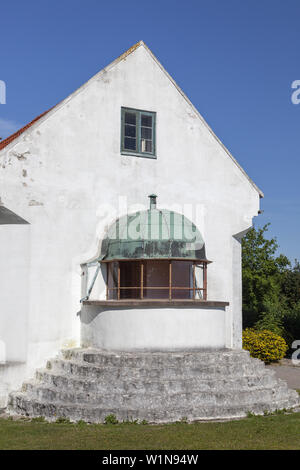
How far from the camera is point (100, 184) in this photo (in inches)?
677

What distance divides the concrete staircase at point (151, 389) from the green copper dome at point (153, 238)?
108 inches

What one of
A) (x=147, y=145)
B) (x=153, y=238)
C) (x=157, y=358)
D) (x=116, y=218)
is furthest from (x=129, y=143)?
(x=157, y=358)

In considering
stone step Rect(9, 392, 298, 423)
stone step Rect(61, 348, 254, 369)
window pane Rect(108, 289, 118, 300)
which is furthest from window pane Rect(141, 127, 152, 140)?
stone step Rect(9, 392, 298, 423)

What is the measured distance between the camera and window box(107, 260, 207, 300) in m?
17.1

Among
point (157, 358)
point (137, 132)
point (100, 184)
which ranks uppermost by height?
point (137, 132)

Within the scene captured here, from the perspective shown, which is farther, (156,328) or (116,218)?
(116,218)

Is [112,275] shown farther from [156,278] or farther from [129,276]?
[156,278]

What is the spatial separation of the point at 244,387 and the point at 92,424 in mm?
4003

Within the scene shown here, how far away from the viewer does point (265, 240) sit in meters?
41.0

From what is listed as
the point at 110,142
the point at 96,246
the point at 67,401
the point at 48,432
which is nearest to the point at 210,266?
the point at 96,246

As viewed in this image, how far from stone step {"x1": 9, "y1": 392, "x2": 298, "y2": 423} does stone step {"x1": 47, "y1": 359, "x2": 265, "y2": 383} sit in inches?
35.1

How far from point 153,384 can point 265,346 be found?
13.2m

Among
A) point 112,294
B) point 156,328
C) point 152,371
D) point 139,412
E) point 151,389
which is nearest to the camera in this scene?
point 139,412
